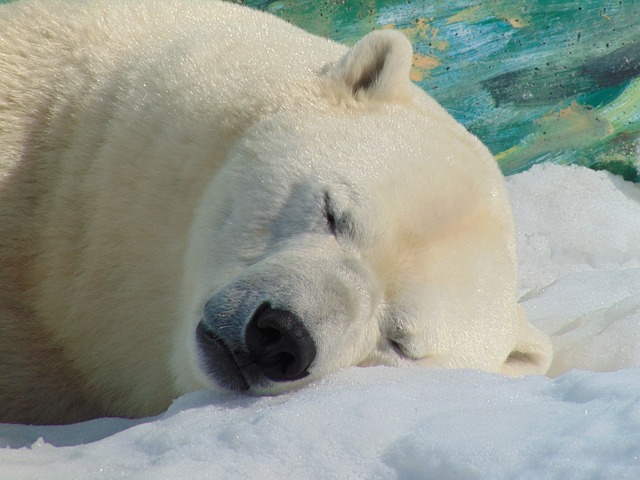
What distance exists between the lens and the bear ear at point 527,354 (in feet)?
10.4

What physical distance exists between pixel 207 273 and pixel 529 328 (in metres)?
1.31

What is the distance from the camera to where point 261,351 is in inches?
93.1

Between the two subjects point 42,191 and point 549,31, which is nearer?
point 42,191

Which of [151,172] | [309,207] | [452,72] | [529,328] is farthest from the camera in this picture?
[452,72]

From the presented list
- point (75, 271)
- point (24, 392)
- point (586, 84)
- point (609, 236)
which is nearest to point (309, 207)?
point (75, 271)

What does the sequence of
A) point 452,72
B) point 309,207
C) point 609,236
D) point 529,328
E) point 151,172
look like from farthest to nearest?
point 452,72, point 609,236, point 529,328, point 151,172, point 309,207

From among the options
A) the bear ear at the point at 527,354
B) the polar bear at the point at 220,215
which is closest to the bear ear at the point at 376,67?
the polar bear at the point at 220,215

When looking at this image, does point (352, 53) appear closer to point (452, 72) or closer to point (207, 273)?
point (207, 273)

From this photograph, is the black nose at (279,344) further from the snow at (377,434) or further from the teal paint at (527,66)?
the teal paint at (527,66)

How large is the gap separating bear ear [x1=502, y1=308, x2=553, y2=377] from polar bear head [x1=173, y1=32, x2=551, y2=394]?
0.16m

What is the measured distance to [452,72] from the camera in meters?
5.66

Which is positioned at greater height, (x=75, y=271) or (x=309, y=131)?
(x=309, y=131)

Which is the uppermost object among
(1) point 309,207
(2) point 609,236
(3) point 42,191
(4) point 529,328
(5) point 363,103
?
(5) point 363,103

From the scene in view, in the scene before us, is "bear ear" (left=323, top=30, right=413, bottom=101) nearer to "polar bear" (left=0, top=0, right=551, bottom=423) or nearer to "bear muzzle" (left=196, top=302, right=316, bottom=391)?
"polar bear" (left=0, top=0, right=551, bottom=423)
